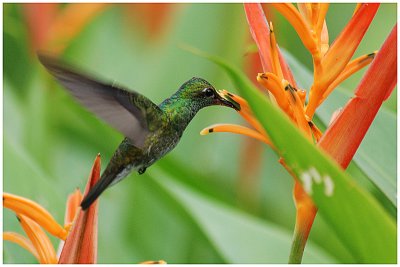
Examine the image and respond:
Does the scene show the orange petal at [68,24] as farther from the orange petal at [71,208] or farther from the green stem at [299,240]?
the green stem at [299,240]

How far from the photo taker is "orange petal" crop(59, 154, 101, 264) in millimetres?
547

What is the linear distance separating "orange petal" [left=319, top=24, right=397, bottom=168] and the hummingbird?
8cm

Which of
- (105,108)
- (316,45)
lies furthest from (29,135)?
(316,45)

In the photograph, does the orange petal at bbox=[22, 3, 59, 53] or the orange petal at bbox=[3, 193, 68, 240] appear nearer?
the orange petal at bbox=[3, 193, 68, 240]

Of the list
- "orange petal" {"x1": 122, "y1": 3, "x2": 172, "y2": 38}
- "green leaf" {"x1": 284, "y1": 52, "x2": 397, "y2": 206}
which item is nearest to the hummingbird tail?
"green leaf" {"x1": 284, "y1": 52, "x2": 397, "y2": 206}

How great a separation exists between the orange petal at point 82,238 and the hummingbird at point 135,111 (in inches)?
0.9

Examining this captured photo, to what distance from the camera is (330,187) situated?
1.57ft

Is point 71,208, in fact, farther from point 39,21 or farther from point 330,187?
point 39,21

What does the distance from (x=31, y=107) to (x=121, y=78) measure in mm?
196

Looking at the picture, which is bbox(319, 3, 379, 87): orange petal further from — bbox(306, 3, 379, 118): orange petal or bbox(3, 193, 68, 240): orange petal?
bbox(3, 193, 68, 240): orange petal

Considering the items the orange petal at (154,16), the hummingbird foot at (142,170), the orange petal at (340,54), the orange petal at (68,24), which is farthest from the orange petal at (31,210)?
the orange petal at (154,16)

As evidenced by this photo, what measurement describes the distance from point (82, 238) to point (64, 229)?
54 millimetres

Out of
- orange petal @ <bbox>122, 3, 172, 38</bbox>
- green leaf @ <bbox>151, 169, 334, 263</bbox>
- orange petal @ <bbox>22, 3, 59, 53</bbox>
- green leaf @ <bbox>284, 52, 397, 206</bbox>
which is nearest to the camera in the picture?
green leaf @ <bbox>284, 52, 397, 206</bbox>

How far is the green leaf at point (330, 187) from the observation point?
1.54 ft
